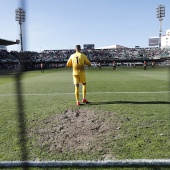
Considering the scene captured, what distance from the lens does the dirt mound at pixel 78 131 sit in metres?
4.37

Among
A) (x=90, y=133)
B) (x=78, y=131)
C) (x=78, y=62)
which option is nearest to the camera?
(x=90, y=133)

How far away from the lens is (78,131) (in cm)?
502

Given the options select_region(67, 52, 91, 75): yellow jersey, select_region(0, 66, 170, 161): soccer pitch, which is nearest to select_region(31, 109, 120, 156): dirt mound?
select_region(0, 66, 170, 161): soccer pitch

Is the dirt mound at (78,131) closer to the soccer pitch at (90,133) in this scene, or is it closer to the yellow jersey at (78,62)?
the soccer pitch at (90,133)

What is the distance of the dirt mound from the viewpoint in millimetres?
4367

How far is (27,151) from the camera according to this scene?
13.6 ft

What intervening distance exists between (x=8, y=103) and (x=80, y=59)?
2849 mm

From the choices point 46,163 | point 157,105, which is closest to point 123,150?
point 46,163

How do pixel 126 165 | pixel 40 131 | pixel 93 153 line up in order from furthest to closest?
pixel 40 131
pixel 93 153
pixel 126 165

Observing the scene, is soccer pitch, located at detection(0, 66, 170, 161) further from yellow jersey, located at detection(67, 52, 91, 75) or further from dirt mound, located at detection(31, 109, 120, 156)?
yellow jersey, located at detection(67, 52, 91, 75)

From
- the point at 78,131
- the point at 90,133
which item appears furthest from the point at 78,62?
the point at 90,133

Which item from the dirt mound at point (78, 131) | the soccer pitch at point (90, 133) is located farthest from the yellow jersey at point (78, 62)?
the dirt mound at point (78, 131)

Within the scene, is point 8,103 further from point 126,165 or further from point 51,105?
point 126,165

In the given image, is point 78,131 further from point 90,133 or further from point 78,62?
point 78,62
